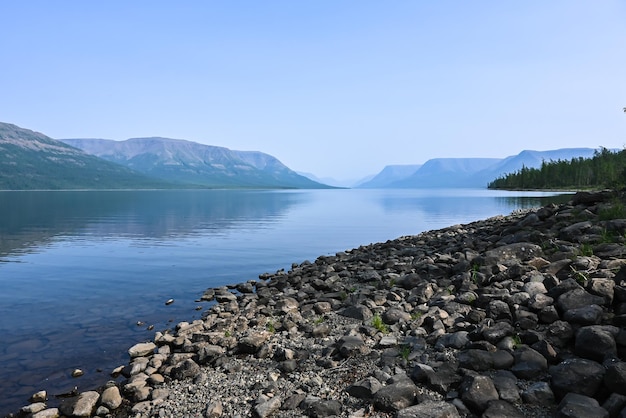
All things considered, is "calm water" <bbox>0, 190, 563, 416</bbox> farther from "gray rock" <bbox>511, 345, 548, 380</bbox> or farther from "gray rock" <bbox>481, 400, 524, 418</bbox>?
"gray rock" <bbox>511, 345, 548, 380</bbox>

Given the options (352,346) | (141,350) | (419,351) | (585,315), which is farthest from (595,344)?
(141,350)

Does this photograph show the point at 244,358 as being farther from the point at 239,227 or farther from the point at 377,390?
the point at 239,227

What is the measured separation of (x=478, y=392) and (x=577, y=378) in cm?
198

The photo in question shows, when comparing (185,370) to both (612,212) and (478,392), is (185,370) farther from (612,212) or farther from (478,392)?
(612,212)

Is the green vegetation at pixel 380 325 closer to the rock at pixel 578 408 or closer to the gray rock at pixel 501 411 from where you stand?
the gray rock at pixel 501 411

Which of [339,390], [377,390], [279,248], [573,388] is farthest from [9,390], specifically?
[279,248]

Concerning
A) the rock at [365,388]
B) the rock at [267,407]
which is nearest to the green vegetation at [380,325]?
the rock at [365,388]

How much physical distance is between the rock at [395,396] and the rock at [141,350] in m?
9.14

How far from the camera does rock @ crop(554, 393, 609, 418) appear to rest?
25.2 feet

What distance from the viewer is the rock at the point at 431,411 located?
826 cm

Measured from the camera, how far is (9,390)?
12.6 meters

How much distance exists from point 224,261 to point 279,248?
333 inches

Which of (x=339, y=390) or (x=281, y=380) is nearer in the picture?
(x=339, y=390)

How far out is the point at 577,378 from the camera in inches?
341
